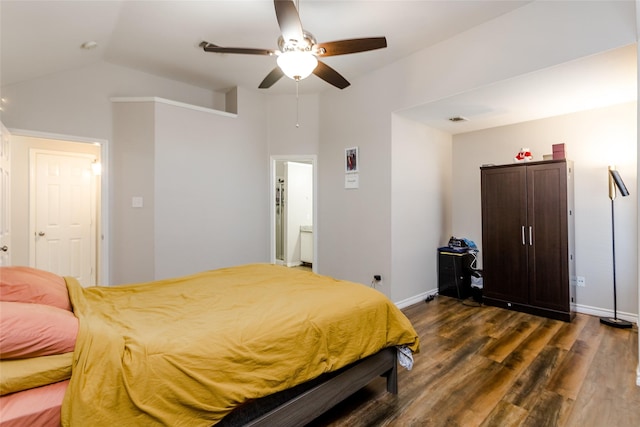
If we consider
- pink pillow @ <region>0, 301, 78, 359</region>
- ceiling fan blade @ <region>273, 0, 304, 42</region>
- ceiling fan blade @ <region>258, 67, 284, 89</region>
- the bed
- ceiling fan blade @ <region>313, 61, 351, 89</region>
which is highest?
ceiling fan blade @ <region>258, 67, 284, 89</region>

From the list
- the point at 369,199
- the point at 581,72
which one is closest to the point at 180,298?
the point at 369,199

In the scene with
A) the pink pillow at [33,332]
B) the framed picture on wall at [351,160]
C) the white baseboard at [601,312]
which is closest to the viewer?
the pink pillow at [33,332]

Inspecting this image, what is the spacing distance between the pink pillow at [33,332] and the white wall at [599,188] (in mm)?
4765

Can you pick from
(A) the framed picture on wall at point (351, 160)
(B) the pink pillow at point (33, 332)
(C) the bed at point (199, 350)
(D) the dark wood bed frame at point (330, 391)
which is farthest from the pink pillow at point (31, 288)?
(A) the framed picture on wall at point (351, 160)

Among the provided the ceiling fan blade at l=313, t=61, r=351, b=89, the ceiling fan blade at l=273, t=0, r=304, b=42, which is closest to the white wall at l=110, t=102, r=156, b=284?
the ceiling fan blade at l=313, t=61, r=351, b=89

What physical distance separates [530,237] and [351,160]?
2.34 meters

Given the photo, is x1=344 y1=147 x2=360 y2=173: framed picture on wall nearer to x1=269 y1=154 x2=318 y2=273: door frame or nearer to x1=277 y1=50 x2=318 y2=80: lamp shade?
x1=269 y1=154 x2=318 y2=273: door frame

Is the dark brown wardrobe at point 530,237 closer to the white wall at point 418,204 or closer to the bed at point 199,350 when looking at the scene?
the white wall at point 418,204

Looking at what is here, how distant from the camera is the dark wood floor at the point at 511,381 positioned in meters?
1.87

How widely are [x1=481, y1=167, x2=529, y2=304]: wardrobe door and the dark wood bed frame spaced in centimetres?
243

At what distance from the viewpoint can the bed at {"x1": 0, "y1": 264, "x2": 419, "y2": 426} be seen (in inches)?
43.7

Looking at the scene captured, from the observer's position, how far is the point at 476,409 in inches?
76.5

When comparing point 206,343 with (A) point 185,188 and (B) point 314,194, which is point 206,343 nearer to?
(A) point 185,188

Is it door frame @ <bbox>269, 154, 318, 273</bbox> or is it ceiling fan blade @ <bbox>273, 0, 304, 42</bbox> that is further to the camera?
door frame @ <bbox>269, 154, 318, 273</bbox>
